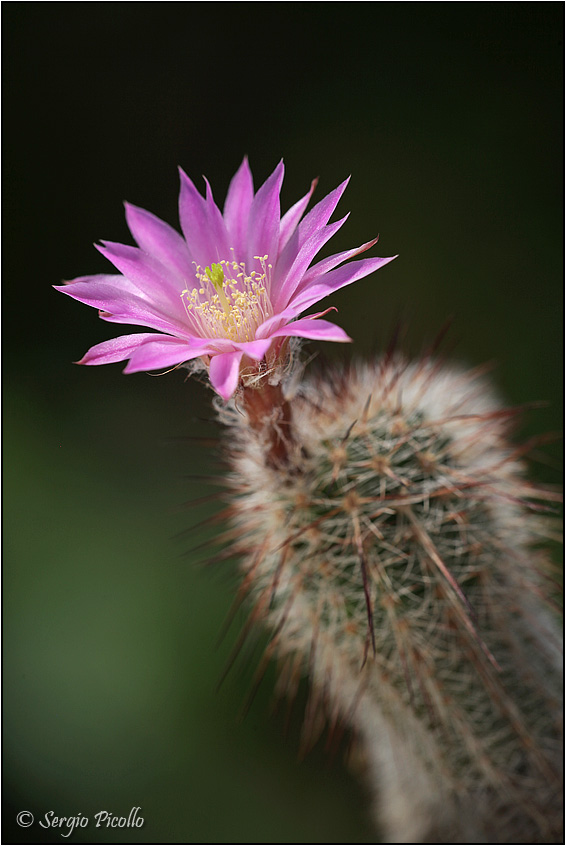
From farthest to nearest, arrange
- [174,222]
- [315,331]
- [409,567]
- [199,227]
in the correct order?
[174,222] → [409,567] → [199,227] → [315,331]

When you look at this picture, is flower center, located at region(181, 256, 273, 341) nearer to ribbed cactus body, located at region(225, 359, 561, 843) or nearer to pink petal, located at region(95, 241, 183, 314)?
pink petal, located at region(95, 241, 183, 314)

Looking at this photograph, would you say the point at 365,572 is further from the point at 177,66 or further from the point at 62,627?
the point at 177,66

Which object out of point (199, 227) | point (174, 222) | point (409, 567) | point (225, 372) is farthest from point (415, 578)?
point (174, 222)

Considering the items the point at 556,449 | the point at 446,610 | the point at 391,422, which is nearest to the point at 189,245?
the point at 391,422

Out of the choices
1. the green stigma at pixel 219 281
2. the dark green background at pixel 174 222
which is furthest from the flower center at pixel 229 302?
the dark green background at pixel 174 222

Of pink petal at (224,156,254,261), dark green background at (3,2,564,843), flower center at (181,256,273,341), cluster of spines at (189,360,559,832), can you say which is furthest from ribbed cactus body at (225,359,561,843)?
dark green background at (3,2,564,843)

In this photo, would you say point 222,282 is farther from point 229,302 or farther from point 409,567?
point 409,567
